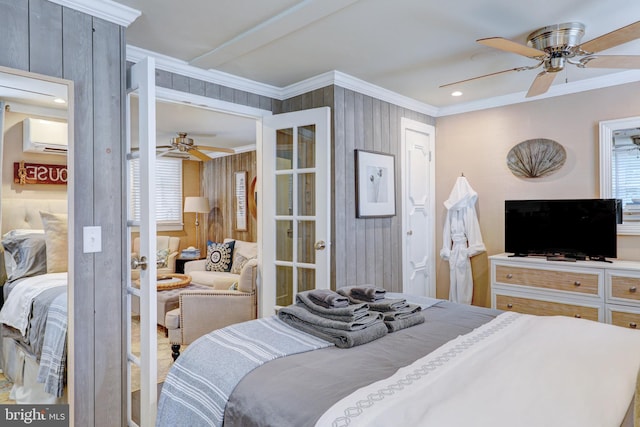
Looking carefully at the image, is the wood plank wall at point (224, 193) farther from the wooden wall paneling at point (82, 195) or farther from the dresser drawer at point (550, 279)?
the wooden wall paneling at point (82, 195)

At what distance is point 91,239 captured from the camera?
200cm

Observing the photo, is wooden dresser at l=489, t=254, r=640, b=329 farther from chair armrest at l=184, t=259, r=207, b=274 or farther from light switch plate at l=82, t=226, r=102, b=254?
chair armrest at l=184, t=259, r=207, b=274

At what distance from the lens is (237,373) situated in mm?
1255

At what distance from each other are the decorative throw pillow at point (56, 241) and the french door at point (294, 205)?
5.44ft

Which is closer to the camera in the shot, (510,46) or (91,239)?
(91,239)

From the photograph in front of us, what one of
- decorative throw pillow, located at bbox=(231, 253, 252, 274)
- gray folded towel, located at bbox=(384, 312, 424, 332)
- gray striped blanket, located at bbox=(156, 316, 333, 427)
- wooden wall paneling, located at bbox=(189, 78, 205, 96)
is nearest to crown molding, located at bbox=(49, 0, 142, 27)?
wooden wall paneling, located at bbox=(189, 78, 205, 96)

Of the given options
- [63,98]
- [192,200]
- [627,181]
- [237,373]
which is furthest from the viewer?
[192,200]

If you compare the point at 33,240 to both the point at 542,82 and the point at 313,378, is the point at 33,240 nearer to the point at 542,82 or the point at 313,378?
the point at 313,378

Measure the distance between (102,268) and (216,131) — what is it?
346 centimetres

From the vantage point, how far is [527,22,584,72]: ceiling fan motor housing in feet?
7.57

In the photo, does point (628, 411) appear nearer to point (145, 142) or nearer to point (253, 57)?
point (145, 142)

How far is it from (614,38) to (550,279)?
1939 millimetres

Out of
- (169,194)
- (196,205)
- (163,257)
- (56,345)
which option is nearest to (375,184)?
(56,345)

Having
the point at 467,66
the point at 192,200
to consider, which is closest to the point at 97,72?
the point at 467,66
